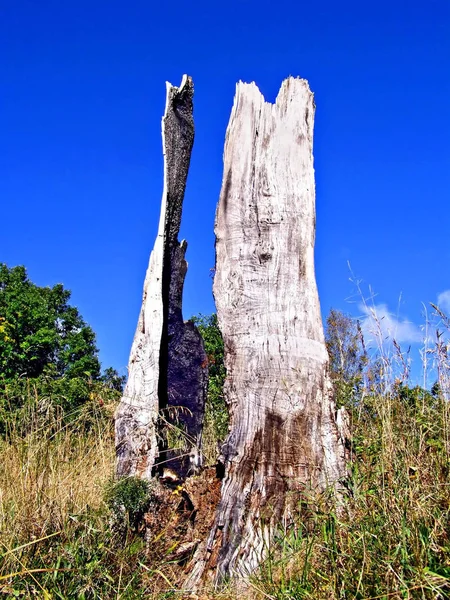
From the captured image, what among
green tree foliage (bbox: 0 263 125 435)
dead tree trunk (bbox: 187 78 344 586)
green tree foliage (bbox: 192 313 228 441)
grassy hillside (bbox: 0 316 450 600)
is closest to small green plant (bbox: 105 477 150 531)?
grassy hillside (bbox: 0 316 450 600)

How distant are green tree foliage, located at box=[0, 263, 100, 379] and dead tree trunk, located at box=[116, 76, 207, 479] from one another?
5603mm

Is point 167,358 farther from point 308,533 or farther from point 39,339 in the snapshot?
point 39,339

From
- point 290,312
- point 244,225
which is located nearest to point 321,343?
point 290,312

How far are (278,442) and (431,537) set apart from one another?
3.68 ft

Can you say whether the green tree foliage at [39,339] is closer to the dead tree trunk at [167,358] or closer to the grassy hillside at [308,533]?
the dead tree trunk at [167,358]

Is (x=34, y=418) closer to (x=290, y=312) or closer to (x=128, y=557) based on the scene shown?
(x=128, y=557)

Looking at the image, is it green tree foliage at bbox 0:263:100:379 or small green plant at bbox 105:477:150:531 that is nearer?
small green plant at bbox 105:477:150:531

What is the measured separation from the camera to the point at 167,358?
4.82 meters

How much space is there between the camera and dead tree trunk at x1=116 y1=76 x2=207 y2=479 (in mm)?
4301

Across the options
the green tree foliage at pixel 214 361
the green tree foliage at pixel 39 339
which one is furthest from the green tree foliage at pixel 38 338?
the green tree foliage at pixel 214 361

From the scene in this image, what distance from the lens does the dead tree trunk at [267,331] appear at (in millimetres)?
3250

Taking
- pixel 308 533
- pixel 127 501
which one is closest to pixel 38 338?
pixel 127 501

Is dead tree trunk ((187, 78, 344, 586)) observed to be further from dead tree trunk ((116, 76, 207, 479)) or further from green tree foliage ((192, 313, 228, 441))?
green tree foliage ((192, 313, 228, 441))

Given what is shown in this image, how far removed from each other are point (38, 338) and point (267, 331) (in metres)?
7.64
